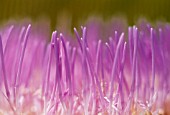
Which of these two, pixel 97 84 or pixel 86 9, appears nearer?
pixel 97 84

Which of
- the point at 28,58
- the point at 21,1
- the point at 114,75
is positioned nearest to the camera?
the point at 114,75

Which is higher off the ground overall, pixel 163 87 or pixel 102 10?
pixel 102 10

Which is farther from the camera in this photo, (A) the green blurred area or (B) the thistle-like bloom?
(A) the green blurred area

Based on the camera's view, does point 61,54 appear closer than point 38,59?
Yes

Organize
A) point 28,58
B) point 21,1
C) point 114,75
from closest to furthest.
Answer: point 114,75, point 28,58, point 21,1

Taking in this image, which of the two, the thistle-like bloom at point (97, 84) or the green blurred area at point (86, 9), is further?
the green blurred area at point (86, 9)

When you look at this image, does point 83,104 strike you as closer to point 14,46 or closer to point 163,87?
point 163,87

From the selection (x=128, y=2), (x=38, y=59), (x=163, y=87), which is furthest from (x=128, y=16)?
(x=163, y=87)

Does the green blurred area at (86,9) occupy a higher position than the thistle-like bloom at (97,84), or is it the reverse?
the green blurred area at (86,9)
